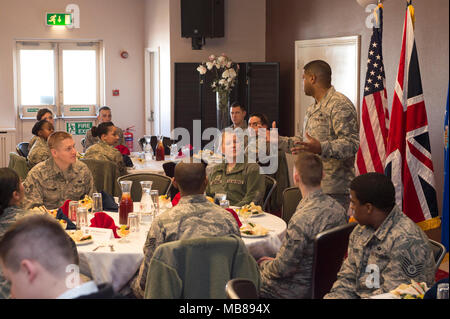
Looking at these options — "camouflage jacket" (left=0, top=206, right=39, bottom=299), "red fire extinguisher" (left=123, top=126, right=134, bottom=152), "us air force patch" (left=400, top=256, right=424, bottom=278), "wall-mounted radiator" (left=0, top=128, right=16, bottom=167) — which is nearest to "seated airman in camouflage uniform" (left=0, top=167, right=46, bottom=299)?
"camouflage jacket" (left=0, top=206, right=39, bottom=299)

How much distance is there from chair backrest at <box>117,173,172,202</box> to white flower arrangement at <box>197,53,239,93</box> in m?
4.04

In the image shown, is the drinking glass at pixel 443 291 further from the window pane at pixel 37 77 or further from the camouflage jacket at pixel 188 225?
the window pane at pixel 37 77

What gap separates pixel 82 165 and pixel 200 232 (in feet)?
7.28

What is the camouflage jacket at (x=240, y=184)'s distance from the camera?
5164 millimetres

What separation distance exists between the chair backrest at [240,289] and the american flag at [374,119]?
2.67 meters

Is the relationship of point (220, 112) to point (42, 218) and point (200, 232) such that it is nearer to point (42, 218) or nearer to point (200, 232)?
point (200, 232)

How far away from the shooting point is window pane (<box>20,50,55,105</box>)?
12.0 metres

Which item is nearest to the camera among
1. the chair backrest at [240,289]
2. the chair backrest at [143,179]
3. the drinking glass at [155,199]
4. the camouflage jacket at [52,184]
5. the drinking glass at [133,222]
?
the chair backrest at [240,289]

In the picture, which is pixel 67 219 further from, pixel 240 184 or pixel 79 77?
pixel 79 77

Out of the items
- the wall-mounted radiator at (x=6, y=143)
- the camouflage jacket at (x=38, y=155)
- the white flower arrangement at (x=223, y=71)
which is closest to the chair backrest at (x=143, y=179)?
the camouflage jacket at (x=38, y=155)

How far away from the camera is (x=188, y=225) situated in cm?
325

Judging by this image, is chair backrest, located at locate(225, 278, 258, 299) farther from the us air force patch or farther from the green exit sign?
the green exit sign

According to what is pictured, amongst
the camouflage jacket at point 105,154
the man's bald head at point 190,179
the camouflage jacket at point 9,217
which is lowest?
the camouflage jacket at point 9,217

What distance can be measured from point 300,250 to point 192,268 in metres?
0.82
